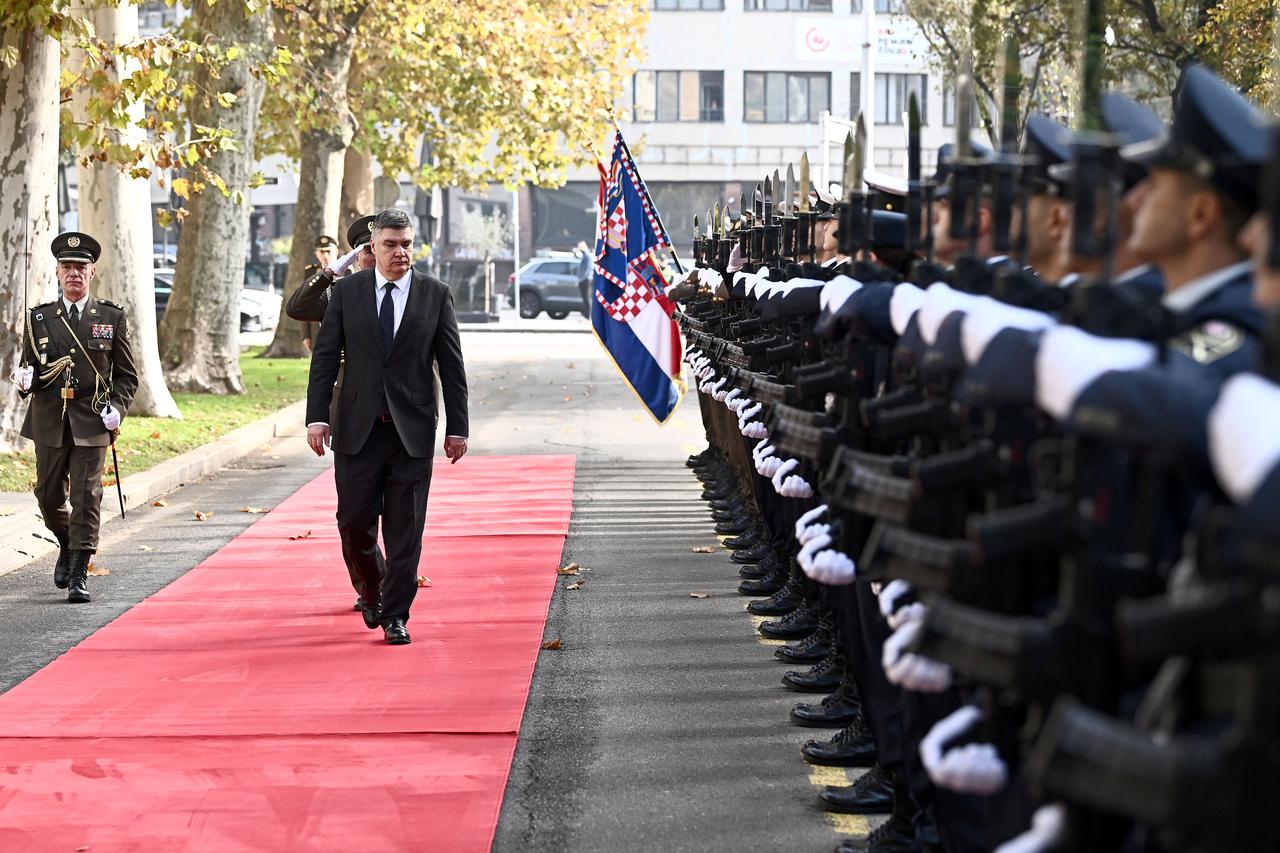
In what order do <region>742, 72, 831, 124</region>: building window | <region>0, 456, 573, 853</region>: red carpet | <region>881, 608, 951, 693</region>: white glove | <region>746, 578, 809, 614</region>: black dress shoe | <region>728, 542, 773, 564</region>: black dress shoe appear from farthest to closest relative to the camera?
<region>742, 72, 831, 124</region>: building window
<region>728, 542, 773, 564</region>: black dress shoe
<region>746, 578, 809, 614</region>: black dress shoe
<region>0, 456, 573, 853</region>: red carpet
<region>881, 608, 951, 693</region>: white glove

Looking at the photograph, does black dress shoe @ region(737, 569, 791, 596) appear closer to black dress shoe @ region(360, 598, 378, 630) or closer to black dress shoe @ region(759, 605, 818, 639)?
black dress shoe @ region(759, 605, 818, 639)

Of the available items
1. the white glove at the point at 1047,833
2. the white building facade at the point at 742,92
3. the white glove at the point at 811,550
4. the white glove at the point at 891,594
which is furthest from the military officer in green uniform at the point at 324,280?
the white building facade at the point at 742,92

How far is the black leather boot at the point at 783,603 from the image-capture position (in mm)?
9734

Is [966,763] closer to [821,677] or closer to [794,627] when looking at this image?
→ [821,677]

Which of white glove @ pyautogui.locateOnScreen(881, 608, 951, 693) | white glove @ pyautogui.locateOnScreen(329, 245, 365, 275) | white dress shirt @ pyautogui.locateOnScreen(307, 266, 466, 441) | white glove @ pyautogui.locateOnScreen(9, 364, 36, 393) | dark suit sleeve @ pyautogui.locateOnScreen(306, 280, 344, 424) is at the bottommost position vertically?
white glove @ pyautogui.locateOnScreen(881, 608, 951, 693)

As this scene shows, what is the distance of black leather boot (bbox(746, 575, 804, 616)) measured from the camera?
9.73 meters

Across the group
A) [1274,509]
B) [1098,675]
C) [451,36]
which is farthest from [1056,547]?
[451,36]

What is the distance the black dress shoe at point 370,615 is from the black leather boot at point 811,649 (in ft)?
6.61

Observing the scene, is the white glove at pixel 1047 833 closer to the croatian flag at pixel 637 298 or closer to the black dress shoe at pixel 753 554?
the black dress shoe at pixel 753 554

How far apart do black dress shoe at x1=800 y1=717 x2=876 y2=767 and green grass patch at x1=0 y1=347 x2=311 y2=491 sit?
8.92 meters

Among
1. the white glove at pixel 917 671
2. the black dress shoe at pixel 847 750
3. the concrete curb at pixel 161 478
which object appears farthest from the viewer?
the concrete curb at pixel 161 478

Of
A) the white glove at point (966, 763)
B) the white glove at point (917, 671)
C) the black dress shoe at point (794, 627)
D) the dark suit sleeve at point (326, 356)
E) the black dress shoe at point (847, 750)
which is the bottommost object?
the black dress shoe at point (794, 627)

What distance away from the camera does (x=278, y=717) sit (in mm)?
7582

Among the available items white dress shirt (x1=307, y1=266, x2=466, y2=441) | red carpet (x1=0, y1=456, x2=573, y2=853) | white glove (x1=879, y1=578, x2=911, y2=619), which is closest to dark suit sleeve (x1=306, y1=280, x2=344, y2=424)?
white dress shirt (x1=307, y1=266, x2=466, y2=441)
